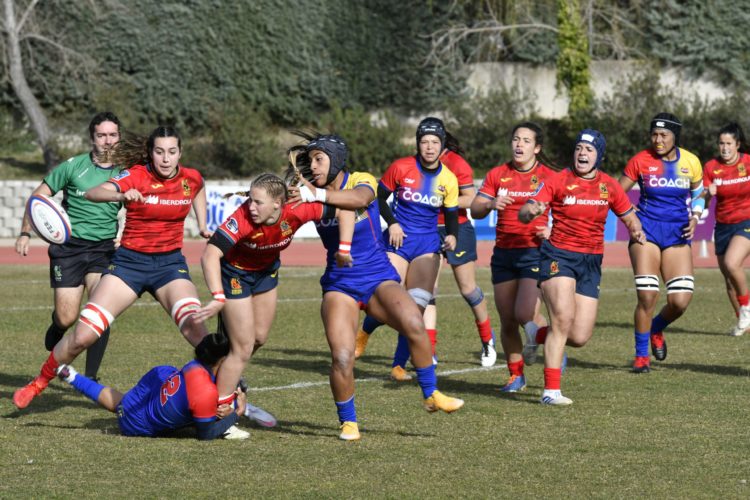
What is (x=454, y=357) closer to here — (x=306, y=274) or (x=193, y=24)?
(x=306, y=274)

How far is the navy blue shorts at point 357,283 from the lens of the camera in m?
8.31

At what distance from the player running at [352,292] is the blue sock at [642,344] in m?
3.66

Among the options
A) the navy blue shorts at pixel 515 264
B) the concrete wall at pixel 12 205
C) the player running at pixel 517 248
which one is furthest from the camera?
the concrete wall at pixel 12 205

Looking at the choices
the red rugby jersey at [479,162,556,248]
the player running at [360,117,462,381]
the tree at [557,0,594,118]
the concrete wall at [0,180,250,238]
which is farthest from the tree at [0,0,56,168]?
the red rugby jersey at [479,162,556,248]

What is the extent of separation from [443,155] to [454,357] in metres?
2.12

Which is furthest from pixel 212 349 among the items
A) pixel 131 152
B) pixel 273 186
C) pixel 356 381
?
pixel 356 381

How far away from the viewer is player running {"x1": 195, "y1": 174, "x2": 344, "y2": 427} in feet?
26.2

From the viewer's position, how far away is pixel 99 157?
398 inches

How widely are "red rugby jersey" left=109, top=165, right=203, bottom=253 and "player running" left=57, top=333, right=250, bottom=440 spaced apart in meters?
1.09

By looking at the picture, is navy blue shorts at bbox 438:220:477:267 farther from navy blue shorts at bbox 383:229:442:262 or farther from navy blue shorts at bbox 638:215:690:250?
navy blue shorts at bbox 638:215:690:250

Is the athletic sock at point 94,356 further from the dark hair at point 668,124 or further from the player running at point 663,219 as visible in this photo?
the dark hair at point 668,124

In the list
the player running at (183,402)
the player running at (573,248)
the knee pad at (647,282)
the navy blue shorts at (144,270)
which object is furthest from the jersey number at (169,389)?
the knee pad at (647,282)

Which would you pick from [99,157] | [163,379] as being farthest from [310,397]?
[99,157]

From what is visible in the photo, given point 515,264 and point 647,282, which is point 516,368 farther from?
point 647,282
